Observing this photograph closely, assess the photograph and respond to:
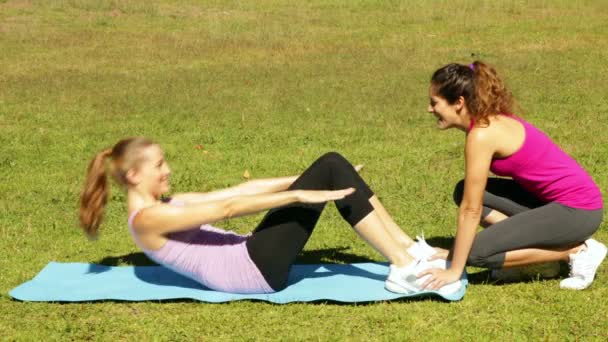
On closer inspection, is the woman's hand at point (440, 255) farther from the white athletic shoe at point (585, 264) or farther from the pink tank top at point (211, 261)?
the pink tank top at point (211, 261)

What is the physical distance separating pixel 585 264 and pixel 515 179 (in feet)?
2.45

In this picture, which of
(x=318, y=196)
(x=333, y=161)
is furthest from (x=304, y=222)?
(x=333, y=161)

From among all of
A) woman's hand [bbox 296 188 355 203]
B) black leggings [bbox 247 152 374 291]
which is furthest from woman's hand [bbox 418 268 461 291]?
woman's hand [bbox 296 188 355 203]

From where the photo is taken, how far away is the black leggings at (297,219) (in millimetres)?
6086

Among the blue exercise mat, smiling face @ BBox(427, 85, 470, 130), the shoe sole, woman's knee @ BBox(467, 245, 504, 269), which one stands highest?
smiling face @ BBox(427, 85, 470, 130)

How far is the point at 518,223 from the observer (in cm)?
635

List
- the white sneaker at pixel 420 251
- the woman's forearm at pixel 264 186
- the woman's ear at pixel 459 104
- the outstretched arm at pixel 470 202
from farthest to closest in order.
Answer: the woman's forearm at pixel 264 186, the white sneaker at pixel 420 251, the woman's ear at pixel 459 104, the outstretched arm at pixel 470 202

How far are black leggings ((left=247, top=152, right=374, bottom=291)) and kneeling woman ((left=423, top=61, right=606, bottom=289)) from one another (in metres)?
0.70

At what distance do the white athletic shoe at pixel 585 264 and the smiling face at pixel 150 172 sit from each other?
2857 mm

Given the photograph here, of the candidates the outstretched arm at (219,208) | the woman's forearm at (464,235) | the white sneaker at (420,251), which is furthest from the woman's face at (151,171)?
the woman's forearm at (464,235)

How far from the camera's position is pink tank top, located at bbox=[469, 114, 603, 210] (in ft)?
20.3

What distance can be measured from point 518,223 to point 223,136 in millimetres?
6212

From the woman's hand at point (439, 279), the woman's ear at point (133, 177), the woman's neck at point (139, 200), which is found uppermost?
the woman's ear at point (133, 177)

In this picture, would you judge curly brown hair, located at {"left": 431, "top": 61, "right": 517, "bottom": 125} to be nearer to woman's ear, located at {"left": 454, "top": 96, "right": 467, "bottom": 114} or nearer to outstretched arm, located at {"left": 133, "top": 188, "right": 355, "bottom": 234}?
woman's ear, located at {"left": 454, "top": 96, "right": 467, "bottom": 114}
